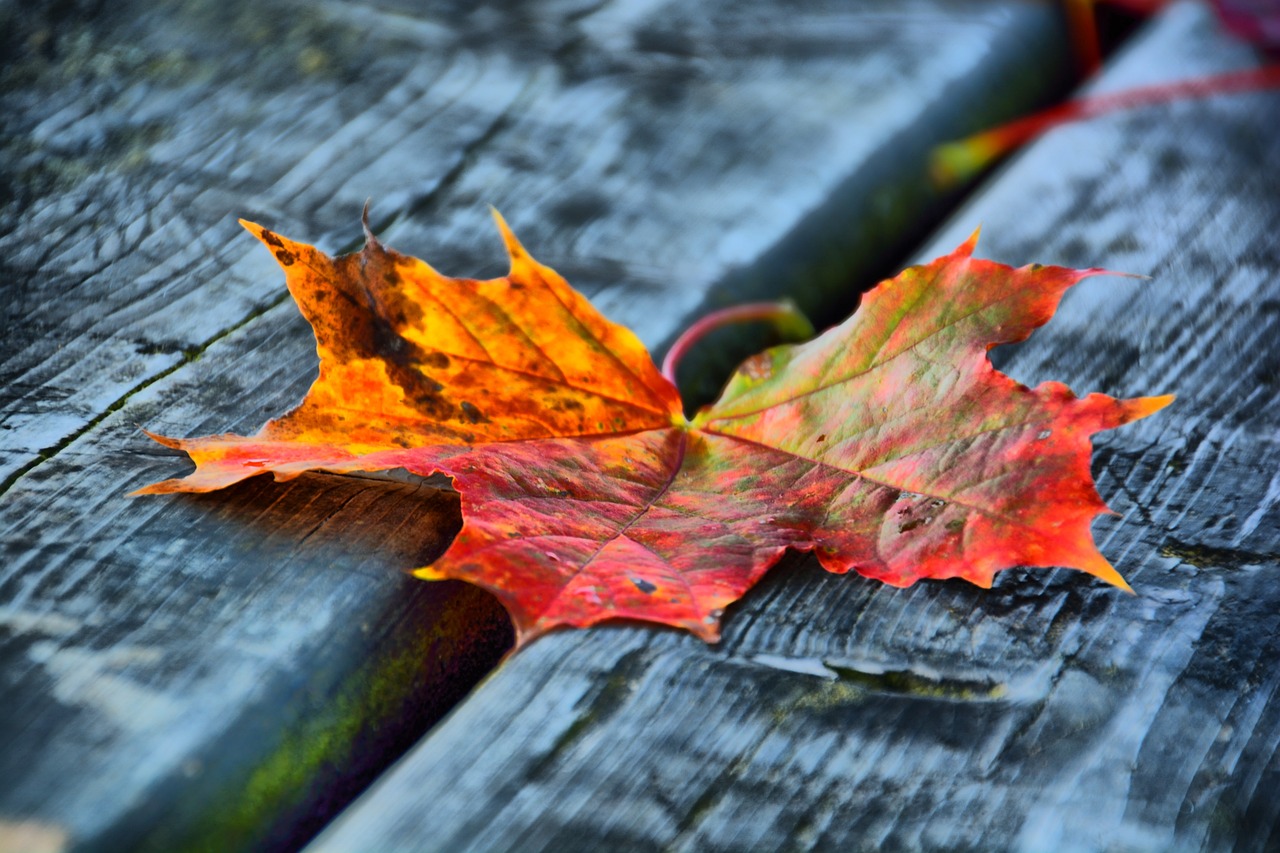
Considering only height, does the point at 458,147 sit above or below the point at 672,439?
above

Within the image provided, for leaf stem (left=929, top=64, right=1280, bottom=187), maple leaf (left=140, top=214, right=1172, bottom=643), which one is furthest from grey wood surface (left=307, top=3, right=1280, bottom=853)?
leaf stem (left=929, top=64, right=1280, bottom=187)

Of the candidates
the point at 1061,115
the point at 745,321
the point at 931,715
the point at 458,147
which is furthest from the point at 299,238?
the point at 1061,115

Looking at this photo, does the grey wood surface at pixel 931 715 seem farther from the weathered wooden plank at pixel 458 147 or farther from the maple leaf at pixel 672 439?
the weathered wooden plank at pixel 458 147

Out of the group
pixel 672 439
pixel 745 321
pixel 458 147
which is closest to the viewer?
pixel 672 439

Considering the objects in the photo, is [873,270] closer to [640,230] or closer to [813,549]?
[640,230]

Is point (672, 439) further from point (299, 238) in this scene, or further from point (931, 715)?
point (299, 238)

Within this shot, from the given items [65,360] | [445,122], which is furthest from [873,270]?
[65,360]

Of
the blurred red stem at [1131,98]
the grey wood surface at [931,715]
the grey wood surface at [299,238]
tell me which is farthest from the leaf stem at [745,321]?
the blurred red stem at [1131,98]
